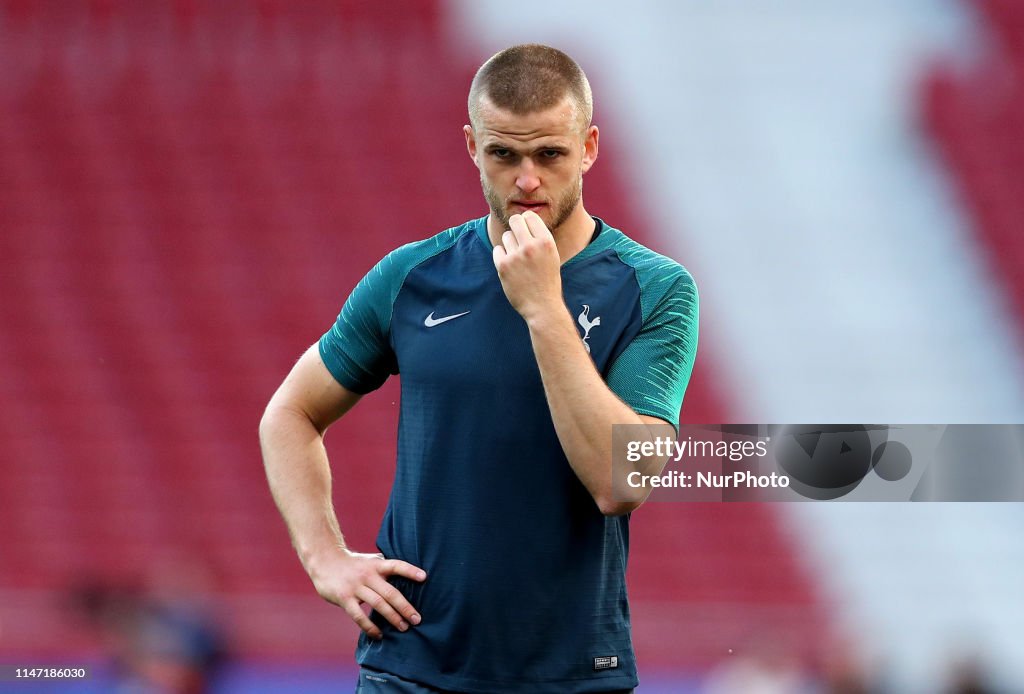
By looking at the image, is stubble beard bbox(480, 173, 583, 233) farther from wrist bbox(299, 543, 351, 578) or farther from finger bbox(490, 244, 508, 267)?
wrist bbox(299, 543, 351, 578)

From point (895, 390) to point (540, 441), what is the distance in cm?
743

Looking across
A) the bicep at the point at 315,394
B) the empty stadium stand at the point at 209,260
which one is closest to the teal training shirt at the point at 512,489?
the bicep at the point at 315,394

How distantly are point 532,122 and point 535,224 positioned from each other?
0.19m

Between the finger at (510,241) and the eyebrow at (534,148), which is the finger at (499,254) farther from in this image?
the eyebrow at (534,148)

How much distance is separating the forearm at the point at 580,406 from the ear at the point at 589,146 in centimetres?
41

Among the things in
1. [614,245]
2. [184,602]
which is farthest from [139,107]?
[614,245]

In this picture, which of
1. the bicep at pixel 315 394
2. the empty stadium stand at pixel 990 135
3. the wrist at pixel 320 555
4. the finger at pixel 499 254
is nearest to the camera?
the finger at pixel 499 254

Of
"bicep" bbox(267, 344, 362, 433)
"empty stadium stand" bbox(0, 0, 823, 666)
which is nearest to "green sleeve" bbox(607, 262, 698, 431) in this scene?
"bicep" bbox(267, 344, 362, 433)

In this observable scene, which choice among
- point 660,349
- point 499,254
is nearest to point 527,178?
point 499,254

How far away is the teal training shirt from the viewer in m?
2.47

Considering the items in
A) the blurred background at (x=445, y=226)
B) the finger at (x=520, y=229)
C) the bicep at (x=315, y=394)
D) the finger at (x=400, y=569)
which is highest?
the blurred background at (x=445, y=226)

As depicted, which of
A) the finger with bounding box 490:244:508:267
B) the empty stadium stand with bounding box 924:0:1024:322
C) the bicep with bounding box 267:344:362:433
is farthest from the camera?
the empty stadium stand with bounding box 924:0:1024:322

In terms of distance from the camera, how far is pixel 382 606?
2.55 metres

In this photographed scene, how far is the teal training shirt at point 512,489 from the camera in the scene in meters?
2.47
